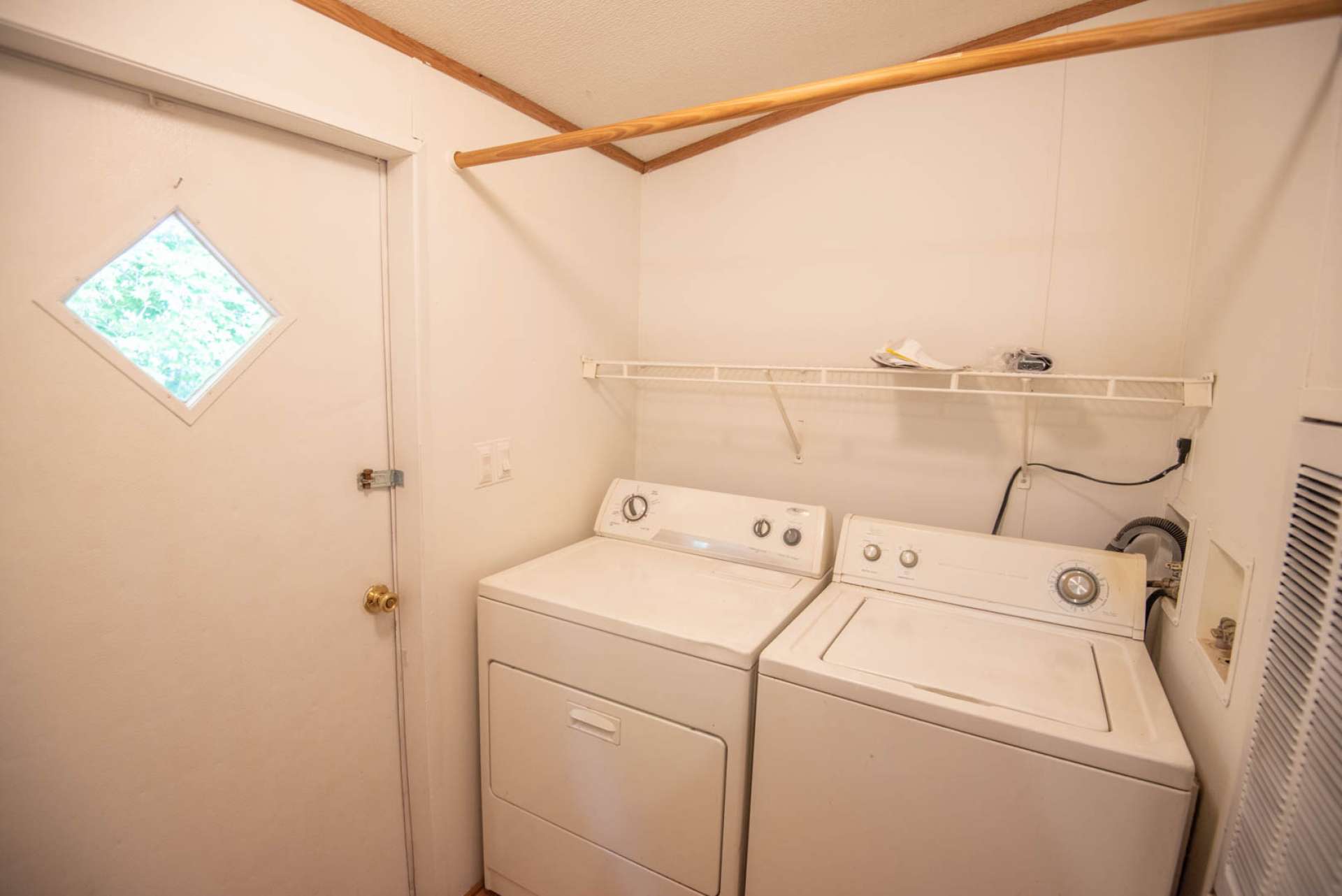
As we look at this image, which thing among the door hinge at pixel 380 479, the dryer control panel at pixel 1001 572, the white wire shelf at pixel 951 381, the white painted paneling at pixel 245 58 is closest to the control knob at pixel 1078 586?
the dryer control panel at pixel 1001 572

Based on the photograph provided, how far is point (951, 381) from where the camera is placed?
1613 mm

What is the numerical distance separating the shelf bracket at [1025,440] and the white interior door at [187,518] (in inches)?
71.0

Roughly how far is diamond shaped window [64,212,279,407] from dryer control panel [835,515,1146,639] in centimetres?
164

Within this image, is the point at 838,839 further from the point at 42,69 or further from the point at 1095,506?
the point at 42,69

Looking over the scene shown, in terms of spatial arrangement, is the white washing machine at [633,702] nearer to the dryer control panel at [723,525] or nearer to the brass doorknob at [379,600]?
the dryer control panel at [723,525]

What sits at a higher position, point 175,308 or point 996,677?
point 175,308

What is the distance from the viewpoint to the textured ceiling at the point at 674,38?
4.54ft

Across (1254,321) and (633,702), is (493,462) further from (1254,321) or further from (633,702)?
(1254,321)

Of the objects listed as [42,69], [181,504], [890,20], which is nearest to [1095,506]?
[890,20]

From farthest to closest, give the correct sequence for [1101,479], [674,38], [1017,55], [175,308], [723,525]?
[723,525] < [1101,479] < [674,38] < [175,308] < [1017,55]

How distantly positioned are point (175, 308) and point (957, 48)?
2166mm

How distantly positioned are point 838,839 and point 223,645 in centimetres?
139

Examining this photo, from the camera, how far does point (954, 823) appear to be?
1093 millimetres

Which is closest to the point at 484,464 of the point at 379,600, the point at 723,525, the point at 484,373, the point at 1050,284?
the point at 484,373
